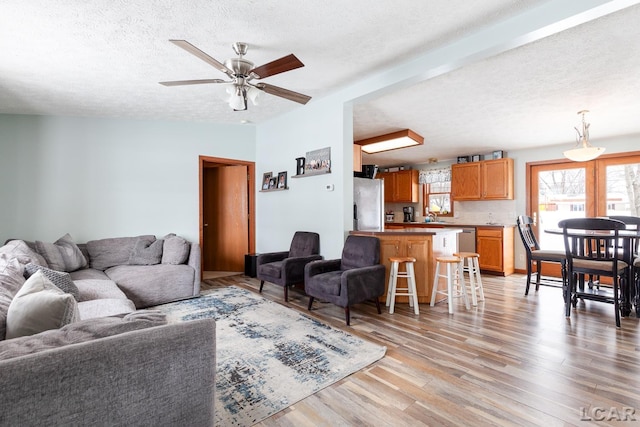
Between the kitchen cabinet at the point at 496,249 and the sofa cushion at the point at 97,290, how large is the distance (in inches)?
230

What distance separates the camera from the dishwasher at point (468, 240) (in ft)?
19.7

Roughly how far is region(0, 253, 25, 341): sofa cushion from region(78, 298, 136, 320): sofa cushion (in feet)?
1.43

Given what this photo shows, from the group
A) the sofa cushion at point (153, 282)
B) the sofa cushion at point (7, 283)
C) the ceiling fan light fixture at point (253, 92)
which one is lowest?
the sofa cushion at point (153, 282)

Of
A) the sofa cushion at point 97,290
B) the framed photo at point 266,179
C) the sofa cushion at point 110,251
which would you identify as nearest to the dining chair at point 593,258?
the framed photo at point 266,179

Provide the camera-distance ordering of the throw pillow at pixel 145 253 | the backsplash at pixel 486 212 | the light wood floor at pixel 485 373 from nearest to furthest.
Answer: the light wood floor at pixel 485 373 < the throw pillow at pixel 145 253 < the backsplash at pixel 486 212

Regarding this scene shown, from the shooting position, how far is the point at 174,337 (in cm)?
114

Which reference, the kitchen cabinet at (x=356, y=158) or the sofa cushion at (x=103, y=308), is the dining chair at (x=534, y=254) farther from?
the sofa cushion at (x=103, y=308)

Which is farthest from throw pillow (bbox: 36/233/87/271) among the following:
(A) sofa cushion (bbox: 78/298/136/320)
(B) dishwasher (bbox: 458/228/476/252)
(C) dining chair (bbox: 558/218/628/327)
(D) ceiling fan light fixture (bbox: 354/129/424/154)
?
(B) dishwasher (bbox: 458/228/476/252)

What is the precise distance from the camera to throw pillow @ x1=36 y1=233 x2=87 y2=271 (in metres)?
3.47

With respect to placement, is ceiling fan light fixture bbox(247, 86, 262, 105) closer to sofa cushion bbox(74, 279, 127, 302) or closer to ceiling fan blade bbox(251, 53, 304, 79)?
ceiling fan blade bbox(251, 53, 304, 79)

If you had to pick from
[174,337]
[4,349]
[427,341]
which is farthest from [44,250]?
[427,341]

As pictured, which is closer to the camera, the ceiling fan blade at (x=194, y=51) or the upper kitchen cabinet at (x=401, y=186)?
the ceiling fan blade at (x=194, y=51)

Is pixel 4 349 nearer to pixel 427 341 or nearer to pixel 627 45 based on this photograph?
pixel 427 341

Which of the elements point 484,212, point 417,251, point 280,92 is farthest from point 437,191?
point 280,92
